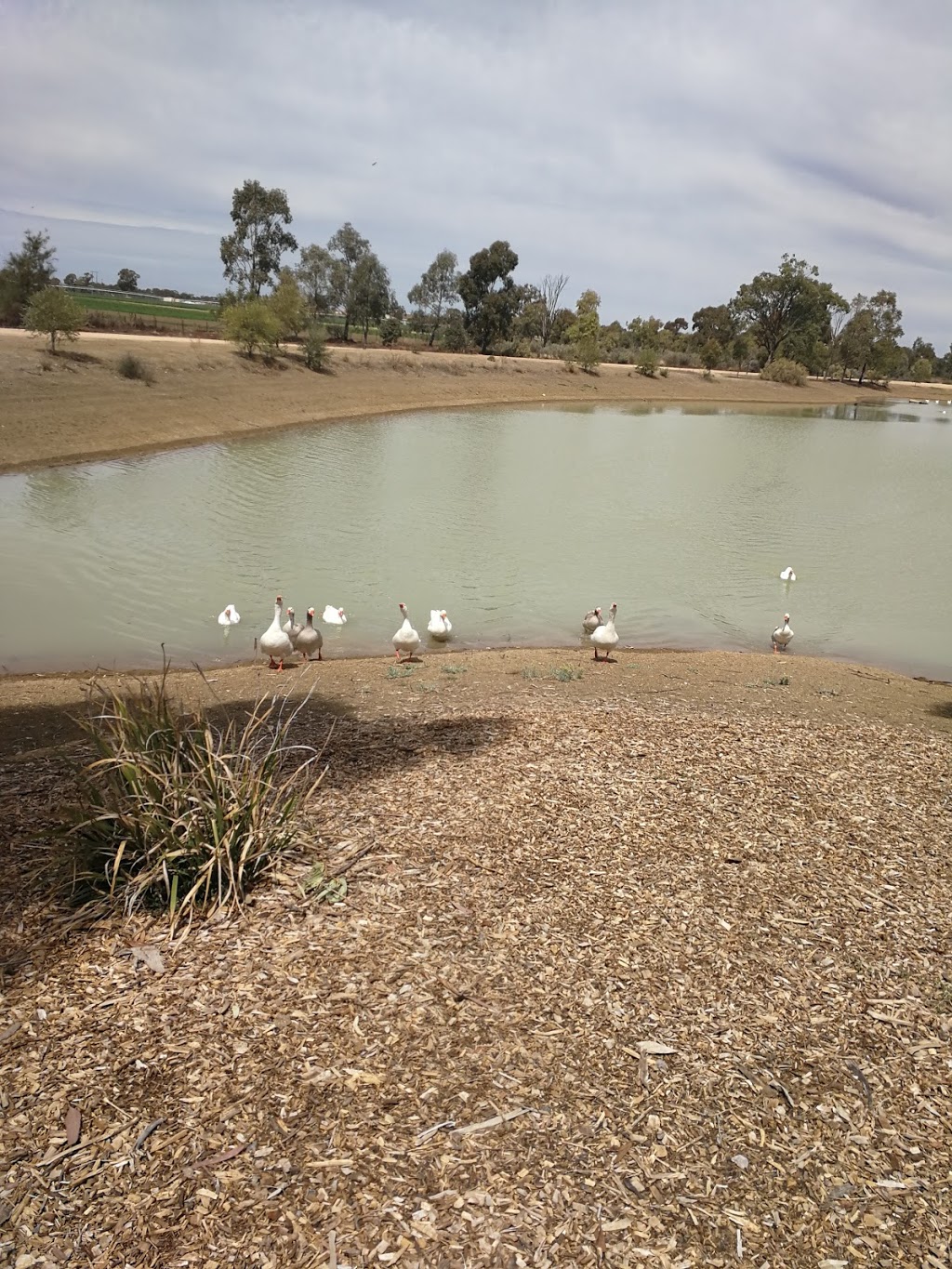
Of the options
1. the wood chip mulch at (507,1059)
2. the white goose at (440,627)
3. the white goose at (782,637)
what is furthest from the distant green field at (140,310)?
the wood chip mulch at (507,1059)

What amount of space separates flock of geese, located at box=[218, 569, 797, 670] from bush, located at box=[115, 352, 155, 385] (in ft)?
72.1

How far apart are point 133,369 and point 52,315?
3053 millimetres

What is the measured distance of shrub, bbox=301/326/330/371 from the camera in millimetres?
42094

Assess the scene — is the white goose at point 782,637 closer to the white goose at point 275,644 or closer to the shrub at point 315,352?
the white goose at point 275,644

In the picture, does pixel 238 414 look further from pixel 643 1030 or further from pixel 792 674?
pixel 643 1030

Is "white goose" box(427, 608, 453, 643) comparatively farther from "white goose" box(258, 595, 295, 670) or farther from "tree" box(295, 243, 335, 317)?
"tree" box(295, 243, 335, 317)

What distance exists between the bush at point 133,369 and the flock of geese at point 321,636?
Result: 22.0 metres

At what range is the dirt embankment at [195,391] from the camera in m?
25.3

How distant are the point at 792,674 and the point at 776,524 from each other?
43.6 feet

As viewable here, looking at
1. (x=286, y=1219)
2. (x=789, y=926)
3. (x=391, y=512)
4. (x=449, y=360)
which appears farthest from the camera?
(x=449, y=360)

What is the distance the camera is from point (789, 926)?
4.19 meters

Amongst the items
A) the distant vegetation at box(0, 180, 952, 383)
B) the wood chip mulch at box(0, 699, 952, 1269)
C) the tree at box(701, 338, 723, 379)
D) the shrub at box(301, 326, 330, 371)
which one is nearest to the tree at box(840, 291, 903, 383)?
the distant vegetation at box(0, 180, 952, 383)

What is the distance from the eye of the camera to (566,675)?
9461 mm

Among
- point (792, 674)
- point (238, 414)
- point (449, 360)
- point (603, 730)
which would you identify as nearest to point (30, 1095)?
point (603, 730)
